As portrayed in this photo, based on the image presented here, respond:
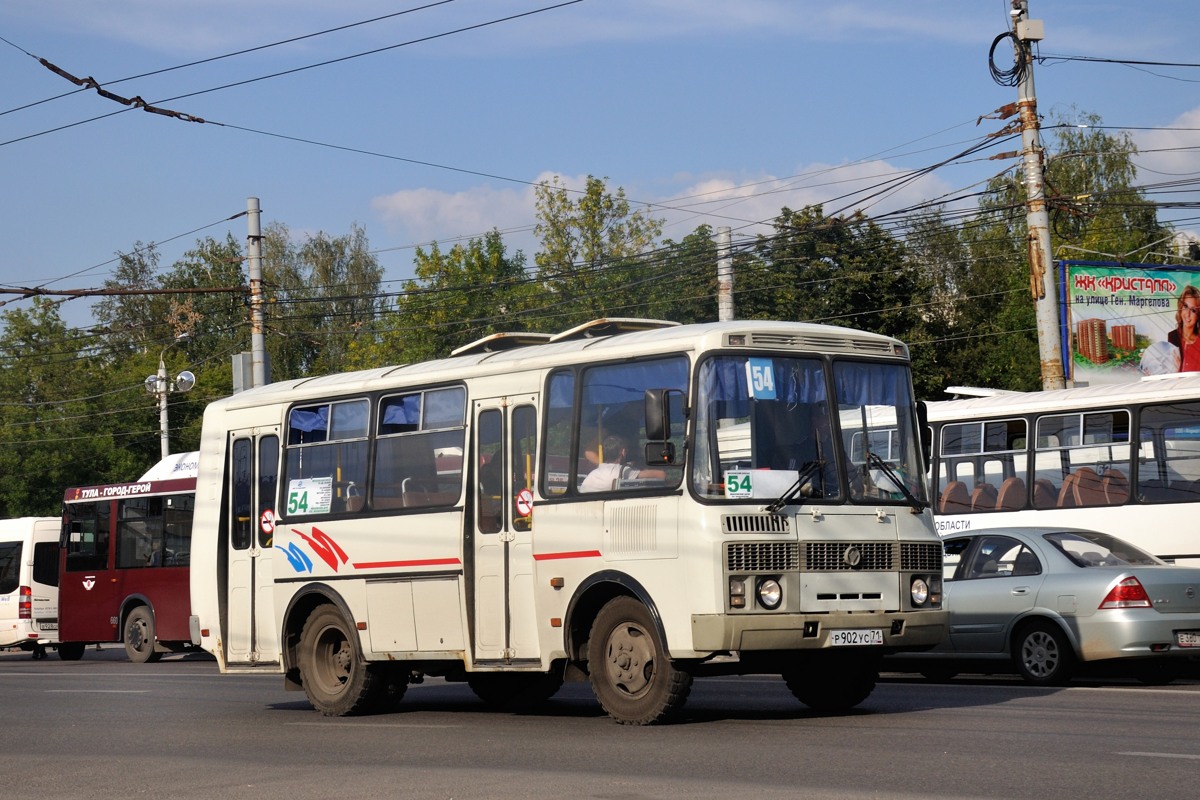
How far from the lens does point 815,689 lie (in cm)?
1335

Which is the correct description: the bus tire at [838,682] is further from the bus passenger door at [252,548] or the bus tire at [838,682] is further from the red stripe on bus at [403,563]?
the bus passenger door at [252,548]

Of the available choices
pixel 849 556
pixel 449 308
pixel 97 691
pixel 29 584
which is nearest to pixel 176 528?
pixel 29 584

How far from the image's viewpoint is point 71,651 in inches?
1305

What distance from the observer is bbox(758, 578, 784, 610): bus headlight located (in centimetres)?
1177

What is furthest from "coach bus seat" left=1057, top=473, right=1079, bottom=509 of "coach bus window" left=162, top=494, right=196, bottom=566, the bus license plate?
"coach bus window" left=162, top=494, right=196, bottom=566

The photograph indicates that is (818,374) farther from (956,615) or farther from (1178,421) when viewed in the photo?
(1178,421)

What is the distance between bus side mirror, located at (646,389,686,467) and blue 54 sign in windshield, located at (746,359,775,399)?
56cm

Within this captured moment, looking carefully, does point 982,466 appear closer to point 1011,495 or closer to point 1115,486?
point 1011,495

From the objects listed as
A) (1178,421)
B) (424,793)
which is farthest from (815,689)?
(1178,421)

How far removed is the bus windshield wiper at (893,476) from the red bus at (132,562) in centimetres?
1859

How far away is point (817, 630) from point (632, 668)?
140 cm

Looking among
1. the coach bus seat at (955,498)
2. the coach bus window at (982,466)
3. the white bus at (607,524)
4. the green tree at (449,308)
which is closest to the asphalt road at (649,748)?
the white bus at (607,524)

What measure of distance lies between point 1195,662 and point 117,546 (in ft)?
66.7

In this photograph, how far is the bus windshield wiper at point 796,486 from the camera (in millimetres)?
11852
